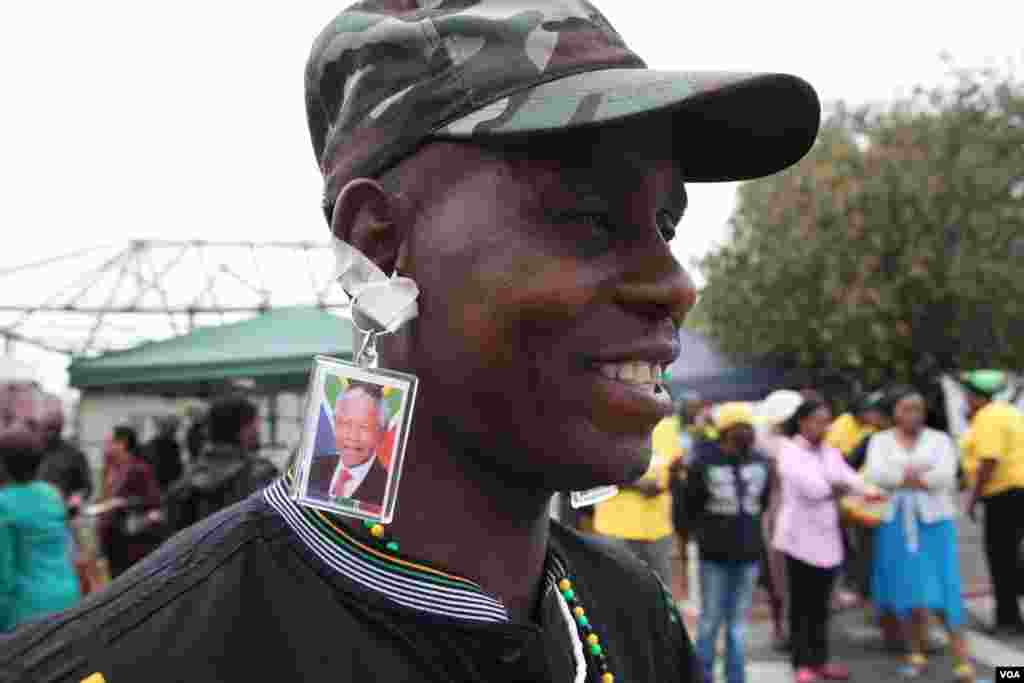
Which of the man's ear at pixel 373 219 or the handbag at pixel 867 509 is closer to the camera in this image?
the man's ear at pixel 373 219

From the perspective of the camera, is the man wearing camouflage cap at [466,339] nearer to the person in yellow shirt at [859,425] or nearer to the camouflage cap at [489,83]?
the camouflage cap at [489,83]

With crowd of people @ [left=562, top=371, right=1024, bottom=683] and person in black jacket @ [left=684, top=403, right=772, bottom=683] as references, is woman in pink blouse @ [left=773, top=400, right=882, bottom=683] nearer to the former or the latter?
crowd of people @ [left=562, top=371, right=1024, bottom=683]

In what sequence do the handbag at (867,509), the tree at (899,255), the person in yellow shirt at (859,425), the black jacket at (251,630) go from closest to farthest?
the black jacket at (251,630), the handbag at (867,509), the person in yellow shirt at (859,425), the tree at (899,255)

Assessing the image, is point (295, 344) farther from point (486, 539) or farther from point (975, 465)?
point (486, 539)

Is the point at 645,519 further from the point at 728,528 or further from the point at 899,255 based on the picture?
the point at 899,255

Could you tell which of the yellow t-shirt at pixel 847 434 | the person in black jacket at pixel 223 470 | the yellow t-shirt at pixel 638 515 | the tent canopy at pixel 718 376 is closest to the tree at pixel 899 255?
the tent canopy at pixel 718 376

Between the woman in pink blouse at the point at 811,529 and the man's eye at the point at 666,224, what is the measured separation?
5272 mm

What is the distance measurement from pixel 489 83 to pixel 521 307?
257 mm

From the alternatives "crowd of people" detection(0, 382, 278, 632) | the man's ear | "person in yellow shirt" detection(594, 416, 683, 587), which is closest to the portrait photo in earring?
the man's ear

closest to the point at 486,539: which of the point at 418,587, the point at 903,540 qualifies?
the point at 418,587

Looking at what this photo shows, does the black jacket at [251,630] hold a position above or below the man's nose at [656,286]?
below

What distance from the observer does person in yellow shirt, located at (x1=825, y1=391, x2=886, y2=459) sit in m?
8.04

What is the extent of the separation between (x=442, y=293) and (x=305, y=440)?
0.23m

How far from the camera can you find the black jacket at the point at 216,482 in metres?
5.00
